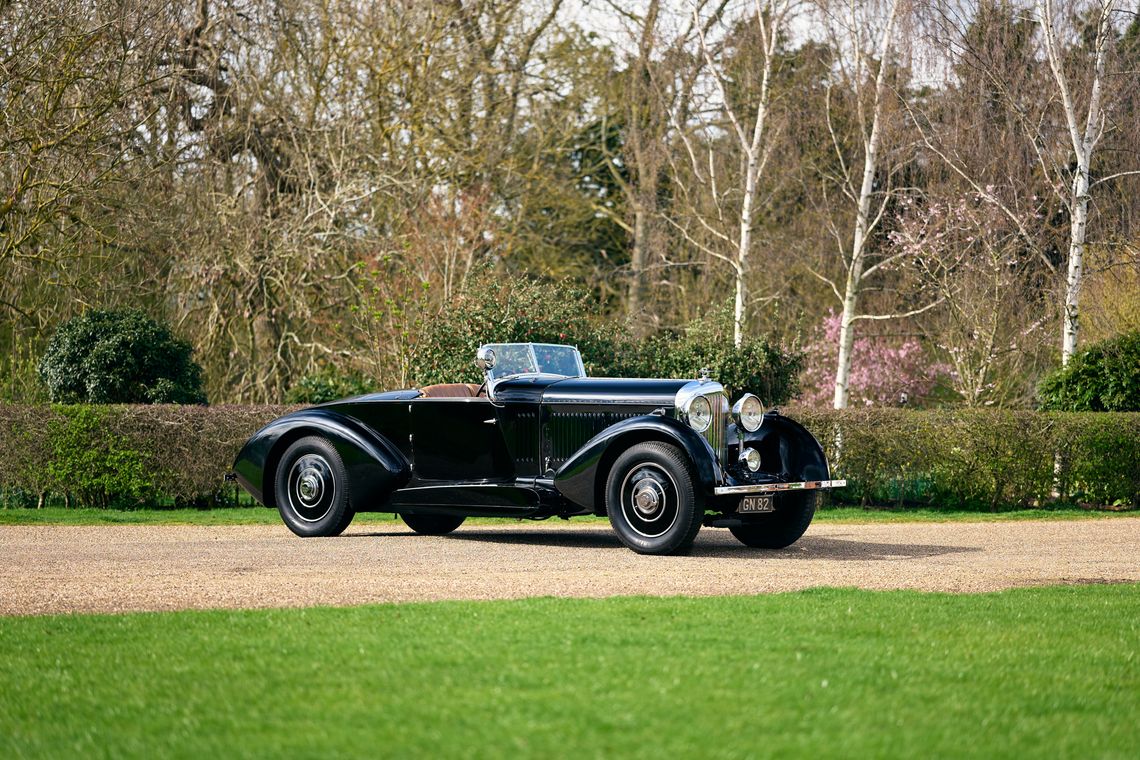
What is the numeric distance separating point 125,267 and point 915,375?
17.8m

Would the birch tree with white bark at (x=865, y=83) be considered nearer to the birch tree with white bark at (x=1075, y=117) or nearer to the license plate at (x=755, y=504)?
the birch tree with white bark at (x=1075, y=117)

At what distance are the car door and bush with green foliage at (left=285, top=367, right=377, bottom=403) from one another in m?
7.76

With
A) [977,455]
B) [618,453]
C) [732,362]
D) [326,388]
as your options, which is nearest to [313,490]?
[618,453]

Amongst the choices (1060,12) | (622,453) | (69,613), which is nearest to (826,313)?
(1060,12)

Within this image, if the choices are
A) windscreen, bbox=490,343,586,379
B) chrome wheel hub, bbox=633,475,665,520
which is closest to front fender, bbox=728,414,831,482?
chrome wheel hub, bbox=633,475,665,520

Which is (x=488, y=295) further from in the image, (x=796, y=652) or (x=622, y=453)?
(x=796, y=652)

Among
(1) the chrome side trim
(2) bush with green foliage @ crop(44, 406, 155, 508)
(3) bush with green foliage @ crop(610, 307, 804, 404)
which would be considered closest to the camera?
(1) the chrome side trim

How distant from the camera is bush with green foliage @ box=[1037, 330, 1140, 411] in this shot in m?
17.8

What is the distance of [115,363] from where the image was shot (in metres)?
17.5

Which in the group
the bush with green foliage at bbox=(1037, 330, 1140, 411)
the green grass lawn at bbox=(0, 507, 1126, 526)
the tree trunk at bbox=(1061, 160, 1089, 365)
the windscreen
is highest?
the tree trunk at bbox=(1061, 160, 1089, 365)

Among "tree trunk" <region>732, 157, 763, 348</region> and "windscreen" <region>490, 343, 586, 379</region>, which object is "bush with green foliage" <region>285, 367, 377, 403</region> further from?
"windscreen" <region>490, 343, 586, 379</region>

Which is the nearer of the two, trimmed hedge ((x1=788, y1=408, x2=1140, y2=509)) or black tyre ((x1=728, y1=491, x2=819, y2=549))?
black tyre ((x1=728, y1=491, x2=819, y2=549))

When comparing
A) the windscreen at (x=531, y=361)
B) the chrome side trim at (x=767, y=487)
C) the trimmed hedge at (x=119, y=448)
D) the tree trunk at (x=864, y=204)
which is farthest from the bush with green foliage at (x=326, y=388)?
the chrome side trim at (x=767, y=487)

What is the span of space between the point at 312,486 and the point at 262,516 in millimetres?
2990
